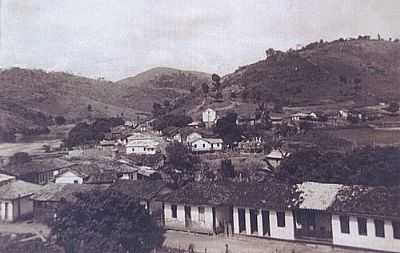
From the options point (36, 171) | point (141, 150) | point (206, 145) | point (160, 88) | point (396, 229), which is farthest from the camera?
point (160, 88)

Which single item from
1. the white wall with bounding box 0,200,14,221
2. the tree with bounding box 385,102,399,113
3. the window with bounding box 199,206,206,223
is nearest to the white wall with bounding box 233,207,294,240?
the window with bounding box 199,206,206,223

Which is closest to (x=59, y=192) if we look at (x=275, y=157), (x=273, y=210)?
(x=273, y=210)

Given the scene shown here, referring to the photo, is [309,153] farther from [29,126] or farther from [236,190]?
[29,126]

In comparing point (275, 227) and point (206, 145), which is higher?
point (206, 145)

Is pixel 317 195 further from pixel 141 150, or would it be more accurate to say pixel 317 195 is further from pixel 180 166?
pixel 141 150

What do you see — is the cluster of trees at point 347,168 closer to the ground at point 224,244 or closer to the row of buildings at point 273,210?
the row of buildings at point 273,210

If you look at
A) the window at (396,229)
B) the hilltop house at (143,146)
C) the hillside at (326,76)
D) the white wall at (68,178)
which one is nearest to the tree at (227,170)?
the white wall at (68,178)

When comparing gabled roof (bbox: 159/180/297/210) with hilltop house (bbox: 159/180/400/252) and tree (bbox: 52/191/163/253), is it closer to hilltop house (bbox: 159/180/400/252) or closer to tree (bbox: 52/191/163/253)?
hilltop house (bbox: 159/180/400/252)
